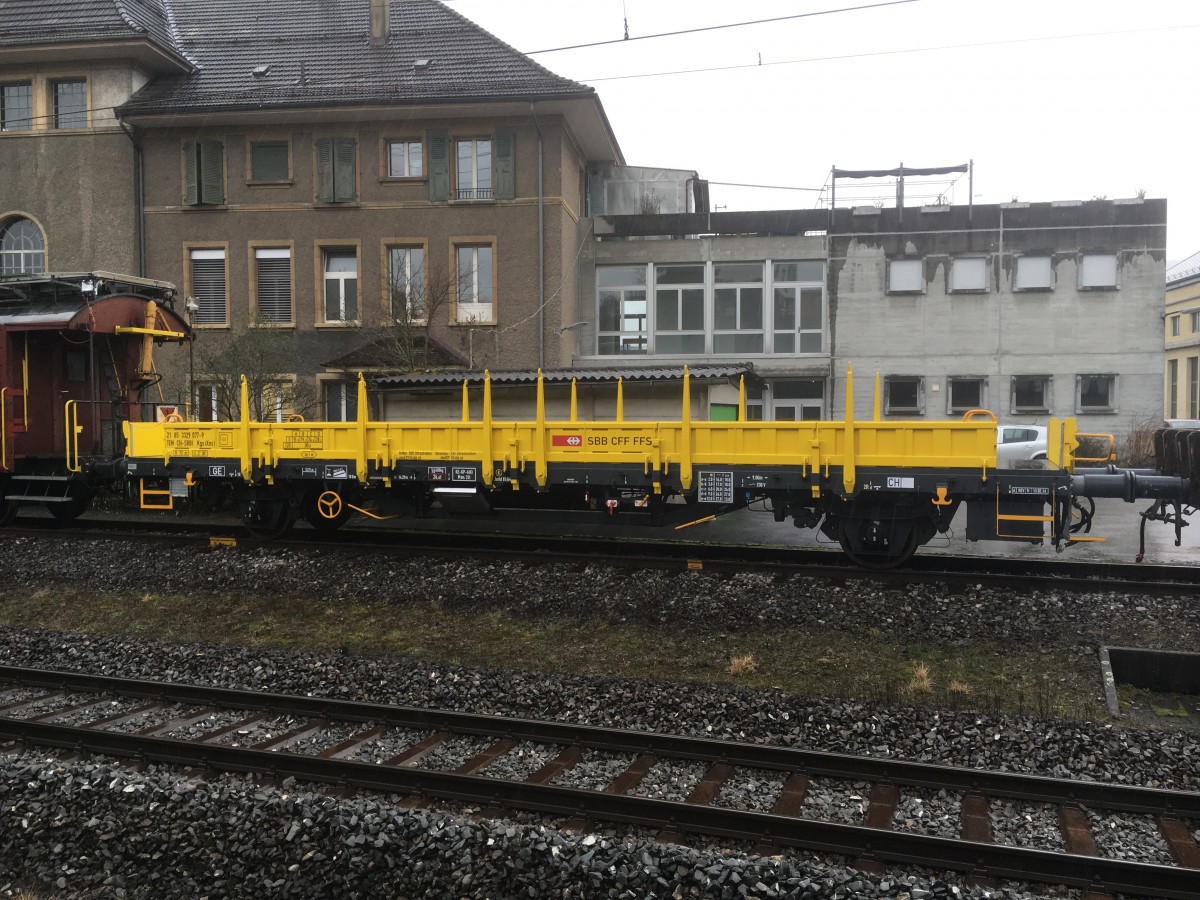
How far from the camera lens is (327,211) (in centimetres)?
2462

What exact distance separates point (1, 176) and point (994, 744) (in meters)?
29.1

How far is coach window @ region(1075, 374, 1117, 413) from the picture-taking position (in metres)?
27.7

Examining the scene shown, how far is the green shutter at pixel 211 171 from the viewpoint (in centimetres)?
2462

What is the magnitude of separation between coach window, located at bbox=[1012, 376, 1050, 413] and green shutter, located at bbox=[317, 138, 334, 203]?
21.7m

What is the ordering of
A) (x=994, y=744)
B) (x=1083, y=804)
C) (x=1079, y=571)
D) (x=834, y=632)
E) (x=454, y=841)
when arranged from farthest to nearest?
1. (x=1079, y=571)
2. (x=834, y=632)
3. (x=994, y=744)
4. (x=1083, y=804)
5. (x=454, y=841)

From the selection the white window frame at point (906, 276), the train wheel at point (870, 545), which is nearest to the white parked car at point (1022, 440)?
the white window frame at point (906, 276)

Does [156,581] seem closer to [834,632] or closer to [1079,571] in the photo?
[834,632]

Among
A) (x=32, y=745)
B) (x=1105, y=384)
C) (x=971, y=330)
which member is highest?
(x=971, y=330)

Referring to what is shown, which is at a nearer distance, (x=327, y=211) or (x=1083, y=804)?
(x=1083, y=804)

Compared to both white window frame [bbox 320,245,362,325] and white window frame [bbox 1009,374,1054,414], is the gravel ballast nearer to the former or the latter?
white window frame [bbox 320,245,362,325]

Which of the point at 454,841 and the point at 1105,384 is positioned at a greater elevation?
the point at 1105,384

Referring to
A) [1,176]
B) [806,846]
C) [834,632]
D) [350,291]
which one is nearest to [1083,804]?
[806,846]

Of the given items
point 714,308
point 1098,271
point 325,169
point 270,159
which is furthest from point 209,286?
point 1098,271

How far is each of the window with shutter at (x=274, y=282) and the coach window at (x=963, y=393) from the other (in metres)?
20.4
